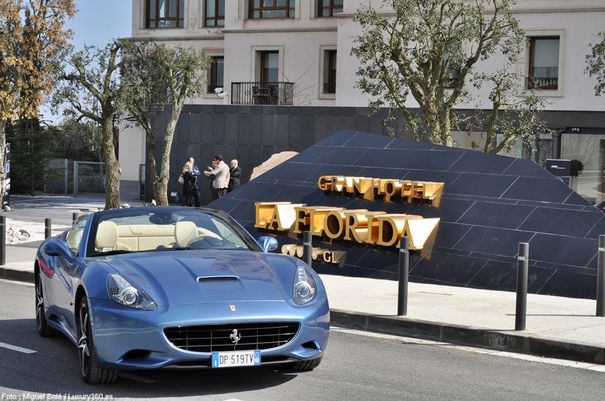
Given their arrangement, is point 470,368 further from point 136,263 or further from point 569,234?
point 569,234

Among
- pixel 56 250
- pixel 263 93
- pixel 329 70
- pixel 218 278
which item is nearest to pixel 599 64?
pixel 329 70

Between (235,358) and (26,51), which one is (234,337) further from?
(26,51)

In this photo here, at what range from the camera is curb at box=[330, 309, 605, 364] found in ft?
29.2

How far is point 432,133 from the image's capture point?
2536 centimetres

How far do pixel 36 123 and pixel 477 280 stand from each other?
33.3 meters

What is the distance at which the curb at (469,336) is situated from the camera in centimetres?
891

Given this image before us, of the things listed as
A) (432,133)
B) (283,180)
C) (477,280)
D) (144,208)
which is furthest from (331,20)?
(144,208)

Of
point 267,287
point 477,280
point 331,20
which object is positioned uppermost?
point 331,20

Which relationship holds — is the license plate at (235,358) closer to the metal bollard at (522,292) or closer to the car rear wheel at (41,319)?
the car rear wheel at (41,319)

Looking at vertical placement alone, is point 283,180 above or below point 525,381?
above

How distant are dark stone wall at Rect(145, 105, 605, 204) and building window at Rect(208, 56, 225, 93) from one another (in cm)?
1000

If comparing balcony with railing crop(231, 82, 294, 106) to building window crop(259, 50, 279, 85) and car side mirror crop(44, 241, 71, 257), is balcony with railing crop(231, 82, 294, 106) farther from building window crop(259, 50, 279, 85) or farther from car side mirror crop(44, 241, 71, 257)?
car side mirror crop(44, 241, 71, 257)

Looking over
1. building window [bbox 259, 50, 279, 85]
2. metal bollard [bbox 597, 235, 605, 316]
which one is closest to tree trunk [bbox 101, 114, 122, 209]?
building window [bbox 259, 50, 279, 85]

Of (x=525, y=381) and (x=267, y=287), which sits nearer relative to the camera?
(x=267, y=287)
